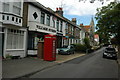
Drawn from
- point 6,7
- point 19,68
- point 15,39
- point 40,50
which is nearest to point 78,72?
point 19,68

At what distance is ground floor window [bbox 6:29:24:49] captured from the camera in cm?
1302

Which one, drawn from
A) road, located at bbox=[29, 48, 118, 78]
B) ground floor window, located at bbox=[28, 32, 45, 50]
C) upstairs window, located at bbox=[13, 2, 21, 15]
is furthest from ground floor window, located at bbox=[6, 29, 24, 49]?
road, located at bbox=[29, 48, 118, 78]

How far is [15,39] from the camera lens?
13.8 meters

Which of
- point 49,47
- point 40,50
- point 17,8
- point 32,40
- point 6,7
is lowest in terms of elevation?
point 40,50

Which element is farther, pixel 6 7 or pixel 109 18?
pixel 109 18

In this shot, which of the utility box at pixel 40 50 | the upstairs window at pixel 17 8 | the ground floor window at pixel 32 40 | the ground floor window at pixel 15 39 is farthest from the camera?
the ground floor window at pixel 32 40

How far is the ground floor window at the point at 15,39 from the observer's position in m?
13.0

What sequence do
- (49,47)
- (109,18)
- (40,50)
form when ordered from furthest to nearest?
(109,18) < (40,50) < (49,47)

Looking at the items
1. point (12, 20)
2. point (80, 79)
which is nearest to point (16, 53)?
point (12, 20)

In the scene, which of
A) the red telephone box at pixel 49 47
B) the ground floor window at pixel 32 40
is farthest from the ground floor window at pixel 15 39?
the red telephone box at pixel 49 47

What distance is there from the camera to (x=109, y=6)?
1867cm

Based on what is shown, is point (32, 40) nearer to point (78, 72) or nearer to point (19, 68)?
point (19, 68)

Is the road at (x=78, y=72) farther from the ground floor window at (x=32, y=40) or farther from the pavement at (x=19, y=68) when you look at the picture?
the ground floor window at (x=32, y=40)

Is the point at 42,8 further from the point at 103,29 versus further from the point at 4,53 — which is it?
the point at 103,29
